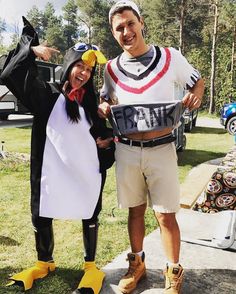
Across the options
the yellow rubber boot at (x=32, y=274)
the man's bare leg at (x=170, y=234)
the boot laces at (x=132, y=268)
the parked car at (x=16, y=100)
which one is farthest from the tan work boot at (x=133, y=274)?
the parked car at (x=16, y=100)

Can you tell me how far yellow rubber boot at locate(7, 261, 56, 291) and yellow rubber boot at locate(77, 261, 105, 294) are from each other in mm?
328

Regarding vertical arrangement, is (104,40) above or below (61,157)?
above

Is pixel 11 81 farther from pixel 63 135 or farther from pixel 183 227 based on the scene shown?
pixel 183 227

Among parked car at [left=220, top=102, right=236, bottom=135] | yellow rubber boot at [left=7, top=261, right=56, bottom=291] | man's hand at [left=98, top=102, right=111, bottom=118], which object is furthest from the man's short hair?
parked car at [left=220, top=102, right=236, bottom=135]

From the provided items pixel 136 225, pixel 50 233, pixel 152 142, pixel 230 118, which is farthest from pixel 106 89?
pixel 230 118

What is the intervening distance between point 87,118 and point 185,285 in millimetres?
1463

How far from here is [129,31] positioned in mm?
2479

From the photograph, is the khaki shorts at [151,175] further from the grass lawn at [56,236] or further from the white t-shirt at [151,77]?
the grass lawn at [56,236]

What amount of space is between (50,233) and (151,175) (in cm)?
92

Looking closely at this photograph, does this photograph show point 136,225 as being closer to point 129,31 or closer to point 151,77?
point 151,77

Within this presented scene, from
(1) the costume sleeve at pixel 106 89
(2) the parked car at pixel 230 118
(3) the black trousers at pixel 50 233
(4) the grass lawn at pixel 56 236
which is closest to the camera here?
(1) the costume sleeve at pixel 106 89

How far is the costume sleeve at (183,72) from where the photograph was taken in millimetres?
2533

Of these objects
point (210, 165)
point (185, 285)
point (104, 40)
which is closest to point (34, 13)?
point (104, 40)

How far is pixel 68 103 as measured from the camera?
259 cm
